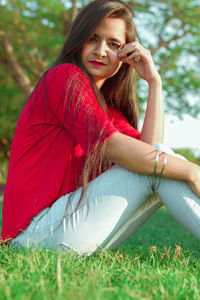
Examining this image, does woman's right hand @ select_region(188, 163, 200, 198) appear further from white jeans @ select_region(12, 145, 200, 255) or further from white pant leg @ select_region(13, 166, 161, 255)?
white pant leg @ select_region(13, 166, 161, 255)

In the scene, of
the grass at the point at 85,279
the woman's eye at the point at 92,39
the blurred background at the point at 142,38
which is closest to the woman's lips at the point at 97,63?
the woman's eye at the point at 92,39

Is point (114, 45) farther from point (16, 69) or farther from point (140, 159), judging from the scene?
point (16, 69)

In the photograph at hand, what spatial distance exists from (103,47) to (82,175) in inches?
39.4

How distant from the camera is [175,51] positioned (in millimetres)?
12188

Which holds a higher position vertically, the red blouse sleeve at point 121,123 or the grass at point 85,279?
the red blouse sleeve at point 121,123

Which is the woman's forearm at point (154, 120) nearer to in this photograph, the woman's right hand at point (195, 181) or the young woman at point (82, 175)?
the young woman at point (82, 175)

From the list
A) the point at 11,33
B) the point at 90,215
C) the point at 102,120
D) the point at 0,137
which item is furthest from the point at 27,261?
the point at 0,137

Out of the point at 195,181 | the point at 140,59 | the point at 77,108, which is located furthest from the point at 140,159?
the point at 140,59

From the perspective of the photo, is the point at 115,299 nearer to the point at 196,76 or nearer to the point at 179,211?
the point at 179,211

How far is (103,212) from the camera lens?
2119 millimetres

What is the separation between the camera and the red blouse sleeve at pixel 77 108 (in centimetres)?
215

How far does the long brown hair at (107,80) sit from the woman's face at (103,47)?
0.05m

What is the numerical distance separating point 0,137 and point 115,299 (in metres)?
17.4

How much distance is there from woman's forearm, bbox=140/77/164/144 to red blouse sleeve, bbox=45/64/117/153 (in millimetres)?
585
